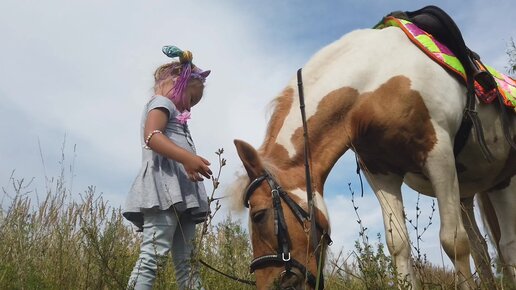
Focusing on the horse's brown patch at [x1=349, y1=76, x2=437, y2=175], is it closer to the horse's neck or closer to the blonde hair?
the horse's neck

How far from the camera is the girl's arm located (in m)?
2.81

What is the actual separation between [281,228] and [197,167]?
2.03 feet

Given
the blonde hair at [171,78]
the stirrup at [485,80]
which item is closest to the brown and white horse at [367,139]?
the stirrup at [485,80]

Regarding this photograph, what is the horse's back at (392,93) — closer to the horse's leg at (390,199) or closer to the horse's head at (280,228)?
the horse's leg at (390,199)

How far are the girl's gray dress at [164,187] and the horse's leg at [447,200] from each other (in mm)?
1631

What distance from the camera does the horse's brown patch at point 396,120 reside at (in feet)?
10.8

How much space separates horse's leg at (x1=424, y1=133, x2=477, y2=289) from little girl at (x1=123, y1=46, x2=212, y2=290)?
161 cm

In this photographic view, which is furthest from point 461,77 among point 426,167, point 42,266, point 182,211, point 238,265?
point 42,266

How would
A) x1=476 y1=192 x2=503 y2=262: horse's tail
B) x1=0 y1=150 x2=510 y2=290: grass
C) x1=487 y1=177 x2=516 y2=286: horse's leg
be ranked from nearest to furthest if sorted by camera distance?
1. x1=0 y1=150 x2=510 y2=290: grass
2. x1=487 y1=177 x2=516 y2=286: horse's leg
3. x1=476 y1=192 x2=503 y2=262: horse's tail

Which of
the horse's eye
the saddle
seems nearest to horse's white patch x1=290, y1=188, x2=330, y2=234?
the horse's eye

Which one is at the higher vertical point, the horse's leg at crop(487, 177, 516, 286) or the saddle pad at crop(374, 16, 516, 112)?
the saddle pad at crop(374, 16, 516, 112)

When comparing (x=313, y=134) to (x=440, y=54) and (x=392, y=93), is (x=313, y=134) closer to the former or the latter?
(x=392, y=93)

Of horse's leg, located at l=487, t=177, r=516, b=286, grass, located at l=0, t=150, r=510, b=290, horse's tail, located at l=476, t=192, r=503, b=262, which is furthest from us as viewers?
horse's tail, located at l=476, t=192, r=503, b=262

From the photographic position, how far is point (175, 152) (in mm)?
2855
